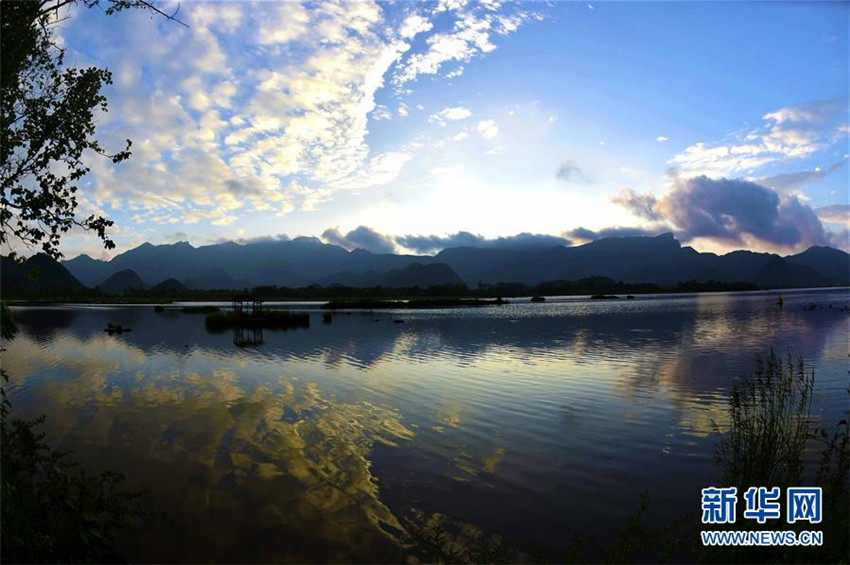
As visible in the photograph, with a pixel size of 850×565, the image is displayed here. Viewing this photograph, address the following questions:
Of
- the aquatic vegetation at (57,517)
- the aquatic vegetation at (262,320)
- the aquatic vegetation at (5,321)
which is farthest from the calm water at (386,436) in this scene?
the aquatic vegetation at (262,320)

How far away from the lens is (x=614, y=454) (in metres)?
15.3

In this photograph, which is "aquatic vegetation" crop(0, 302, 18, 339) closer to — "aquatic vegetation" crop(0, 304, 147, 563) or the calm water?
"aquatic vegetation" crop(0, 304, 147, 563)

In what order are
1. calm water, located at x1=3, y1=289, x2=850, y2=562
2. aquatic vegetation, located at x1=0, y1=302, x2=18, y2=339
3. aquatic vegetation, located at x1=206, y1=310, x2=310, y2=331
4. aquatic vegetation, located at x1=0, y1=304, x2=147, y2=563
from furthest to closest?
aquatic vegetation, located at x1=206, y1=310, x2=310, y2=331 → calm water, located at x1=3, y1=289, x2=850, y2=562 → aquatic vegetation, located at x1=0, y1=302, x2=18, y2=339 → aquatic vegetation, located at x1=0, y1=304, x2=147, y2=563

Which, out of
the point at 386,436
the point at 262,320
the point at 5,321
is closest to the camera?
the point at 5,321

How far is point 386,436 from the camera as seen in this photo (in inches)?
697

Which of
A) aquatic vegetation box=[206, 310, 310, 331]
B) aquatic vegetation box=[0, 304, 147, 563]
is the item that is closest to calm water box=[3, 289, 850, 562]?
aquatic vegetation box=[0, 304, 147, 563]

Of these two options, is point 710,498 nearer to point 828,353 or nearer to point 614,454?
point 614,454

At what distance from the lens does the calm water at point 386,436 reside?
11.0m

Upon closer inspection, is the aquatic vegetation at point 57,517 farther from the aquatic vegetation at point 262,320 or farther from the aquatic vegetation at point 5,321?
the aquatic vegetation at point 262,320

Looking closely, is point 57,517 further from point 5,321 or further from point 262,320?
point 262,320

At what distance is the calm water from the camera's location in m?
11.0

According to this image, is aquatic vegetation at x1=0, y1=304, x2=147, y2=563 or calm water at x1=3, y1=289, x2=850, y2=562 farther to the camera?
calm water at x1=3, y1=289, x2=850, y2=562

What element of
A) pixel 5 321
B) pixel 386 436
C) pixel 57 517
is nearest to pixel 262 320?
pixel 386 436

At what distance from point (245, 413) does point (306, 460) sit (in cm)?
757
